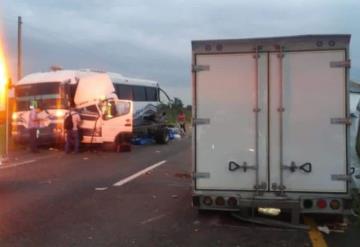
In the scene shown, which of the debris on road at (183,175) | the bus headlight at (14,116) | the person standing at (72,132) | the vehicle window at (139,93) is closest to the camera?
the debris on road at (183,175)

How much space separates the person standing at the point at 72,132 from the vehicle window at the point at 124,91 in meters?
4.76

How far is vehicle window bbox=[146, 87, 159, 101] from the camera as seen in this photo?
109 feet

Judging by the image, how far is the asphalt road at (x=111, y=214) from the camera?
8.41 metres

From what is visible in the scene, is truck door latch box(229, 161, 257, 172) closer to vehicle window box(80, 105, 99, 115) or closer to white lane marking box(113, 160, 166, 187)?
white lane marking box(113, 160, 166, 187)

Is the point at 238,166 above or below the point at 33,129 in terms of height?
below

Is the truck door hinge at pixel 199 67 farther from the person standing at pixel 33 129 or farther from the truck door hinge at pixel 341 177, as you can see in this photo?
the person standing at pixel 33 129

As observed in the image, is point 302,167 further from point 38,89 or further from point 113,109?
point 38,89

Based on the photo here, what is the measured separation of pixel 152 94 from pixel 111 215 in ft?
78.4

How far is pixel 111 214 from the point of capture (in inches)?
406

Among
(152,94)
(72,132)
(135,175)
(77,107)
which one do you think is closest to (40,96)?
(77,107)

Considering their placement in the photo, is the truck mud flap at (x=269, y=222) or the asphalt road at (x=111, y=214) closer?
the asphalt road at (x=111, y=214)

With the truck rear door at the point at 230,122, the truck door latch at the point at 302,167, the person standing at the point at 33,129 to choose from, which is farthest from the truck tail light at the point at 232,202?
the person standing at the point at 33,129

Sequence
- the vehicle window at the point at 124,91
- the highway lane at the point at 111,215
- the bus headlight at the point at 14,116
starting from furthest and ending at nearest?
the vehicle window at the point at 124,91 < the bus headlight at the point at 14,116 < the highway lane at the point at 111,215

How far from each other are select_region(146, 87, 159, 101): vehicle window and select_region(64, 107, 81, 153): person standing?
8.60 metres
